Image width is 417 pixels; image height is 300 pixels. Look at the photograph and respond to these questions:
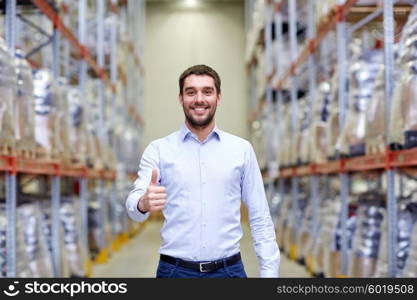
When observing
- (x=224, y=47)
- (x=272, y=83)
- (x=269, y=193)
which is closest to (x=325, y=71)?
(x=272, y=83)

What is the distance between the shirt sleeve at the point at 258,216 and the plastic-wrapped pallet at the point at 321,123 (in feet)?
14.9

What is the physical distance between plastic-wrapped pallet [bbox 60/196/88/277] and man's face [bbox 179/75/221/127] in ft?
15.1

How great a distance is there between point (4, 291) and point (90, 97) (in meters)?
7.18

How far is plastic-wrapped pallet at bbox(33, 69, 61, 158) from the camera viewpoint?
555 centimetres

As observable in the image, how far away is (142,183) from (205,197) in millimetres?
256

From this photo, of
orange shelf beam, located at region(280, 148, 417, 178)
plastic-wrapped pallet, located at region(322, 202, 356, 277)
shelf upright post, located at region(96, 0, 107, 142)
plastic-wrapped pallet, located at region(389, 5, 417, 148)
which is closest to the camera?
plastic-wrapped pallet, located at region(389, 5, 417, 148)

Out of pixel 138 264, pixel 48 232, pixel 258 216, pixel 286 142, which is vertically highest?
pixel 286 142

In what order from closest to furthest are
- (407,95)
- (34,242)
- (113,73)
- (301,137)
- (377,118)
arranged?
(407,95), (377,118), (34,242), (301,137), (113,73)

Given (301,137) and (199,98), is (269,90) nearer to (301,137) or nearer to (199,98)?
(301,137)

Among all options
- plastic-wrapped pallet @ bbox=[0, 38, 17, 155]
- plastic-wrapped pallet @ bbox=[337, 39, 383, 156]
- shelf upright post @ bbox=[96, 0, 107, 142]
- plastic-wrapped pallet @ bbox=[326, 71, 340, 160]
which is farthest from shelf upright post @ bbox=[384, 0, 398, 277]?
shelf upright post @ bbox=[96, 0, 107, 142]

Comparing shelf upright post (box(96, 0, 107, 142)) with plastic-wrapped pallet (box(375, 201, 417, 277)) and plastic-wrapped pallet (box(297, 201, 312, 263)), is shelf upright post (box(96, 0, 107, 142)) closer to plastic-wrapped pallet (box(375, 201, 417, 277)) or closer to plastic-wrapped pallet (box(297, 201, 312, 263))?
plastic-wrapped pallet (box(297, 201, 312, 263))

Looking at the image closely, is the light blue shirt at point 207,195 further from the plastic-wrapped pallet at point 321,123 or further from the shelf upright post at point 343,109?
the plastic-wrapped pallet at point 321,123

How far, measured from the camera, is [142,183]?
2410 mm

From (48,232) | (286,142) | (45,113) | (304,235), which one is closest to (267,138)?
(286,142)
